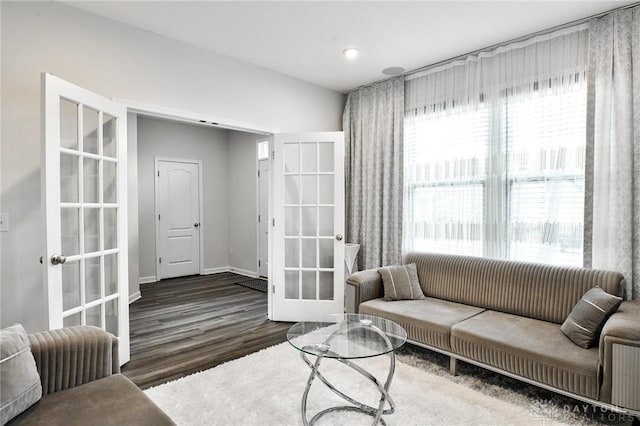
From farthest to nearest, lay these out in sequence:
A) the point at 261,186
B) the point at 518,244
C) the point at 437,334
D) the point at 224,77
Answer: the point at 261,186
the point at 224,77
the point at 518,244
the point at 437,334

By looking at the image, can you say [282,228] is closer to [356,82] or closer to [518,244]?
[356,82]

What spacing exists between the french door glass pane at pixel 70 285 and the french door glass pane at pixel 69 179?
0.44 m

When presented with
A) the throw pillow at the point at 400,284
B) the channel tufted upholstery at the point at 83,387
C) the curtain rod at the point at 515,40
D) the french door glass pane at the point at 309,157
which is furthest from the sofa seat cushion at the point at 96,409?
the curtain rod at the point at 515,40

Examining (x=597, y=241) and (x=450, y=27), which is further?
(x=450, y=27)

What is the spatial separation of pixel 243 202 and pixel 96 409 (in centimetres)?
519

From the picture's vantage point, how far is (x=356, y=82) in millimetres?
4316

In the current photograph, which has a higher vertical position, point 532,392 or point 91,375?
point 91,375

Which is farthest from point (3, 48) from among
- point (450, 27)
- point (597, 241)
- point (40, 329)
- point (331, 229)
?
point (597, 241)

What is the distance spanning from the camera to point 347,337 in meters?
2.23

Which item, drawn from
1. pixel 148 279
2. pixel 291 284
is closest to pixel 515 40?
pixel 291 284

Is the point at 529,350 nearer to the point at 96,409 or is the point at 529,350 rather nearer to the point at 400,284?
the point at 400,284

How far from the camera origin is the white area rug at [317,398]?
2082 mm

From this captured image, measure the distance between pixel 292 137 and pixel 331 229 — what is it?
1106mm

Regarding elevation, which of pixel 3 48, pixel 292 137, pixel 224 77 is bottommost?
pixel 292 137
